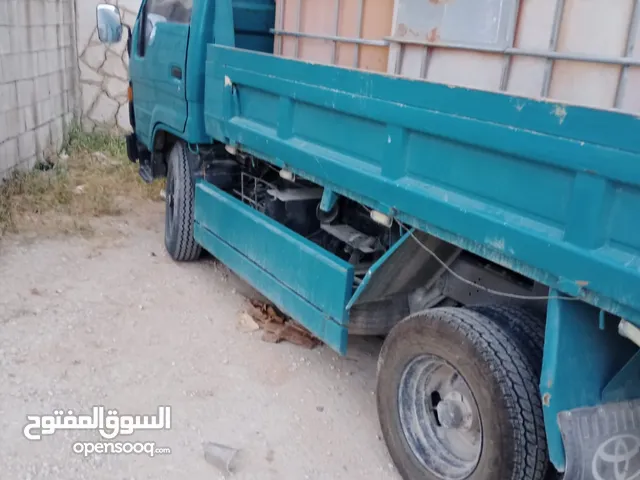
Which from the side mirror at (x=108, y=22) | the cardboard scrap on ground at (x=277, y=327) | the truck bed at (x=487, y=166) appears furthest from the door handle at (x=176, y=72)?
the cardboard scrap on ground at (x=277, y=327)

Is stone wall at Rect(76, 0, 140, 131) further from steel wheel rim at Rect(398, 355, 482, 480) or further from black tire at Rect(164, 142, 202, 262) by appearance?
steel wheel rim at Rect(398, 355, 482, 480)

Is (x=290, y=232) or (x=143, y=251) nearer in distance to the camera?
(x=290, y=232)

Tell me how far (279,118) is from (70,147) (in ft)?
18.3

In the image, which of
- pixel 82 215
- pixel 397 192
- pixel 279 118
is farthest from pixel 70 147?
pixel 397 192

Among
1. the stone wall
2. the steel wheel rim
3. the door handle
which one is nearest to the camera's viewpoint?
the steel wheel rim

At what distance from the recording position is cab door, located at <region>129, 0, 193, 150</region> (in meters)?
4.59

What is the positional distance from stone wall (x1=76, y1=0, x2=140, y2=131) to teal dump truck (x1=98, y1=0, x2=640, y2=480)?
4.99 m

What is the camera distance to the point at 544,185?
212 centimetres

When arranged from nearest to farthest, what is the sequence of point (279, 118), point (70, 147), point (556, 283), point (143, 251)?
point (556, 283) < point (279, 118) < point (143, 251) < point (70, 147)

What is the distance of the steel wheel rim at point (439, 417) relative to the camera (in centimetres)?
264

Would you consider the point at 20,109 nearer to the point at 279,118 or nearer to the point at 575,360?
the point at 279,118

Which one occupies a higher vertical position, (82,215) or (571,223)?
(571,223)

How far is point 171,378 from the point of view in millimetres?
3549

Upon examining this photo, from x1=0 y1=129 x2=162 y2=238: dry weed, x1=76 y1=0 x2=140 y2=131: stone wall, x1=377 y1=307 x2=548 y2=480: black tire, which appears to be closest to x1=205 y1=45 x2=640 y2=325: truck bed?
x1=377 y1=307 x2=548 y2=480: black tire
